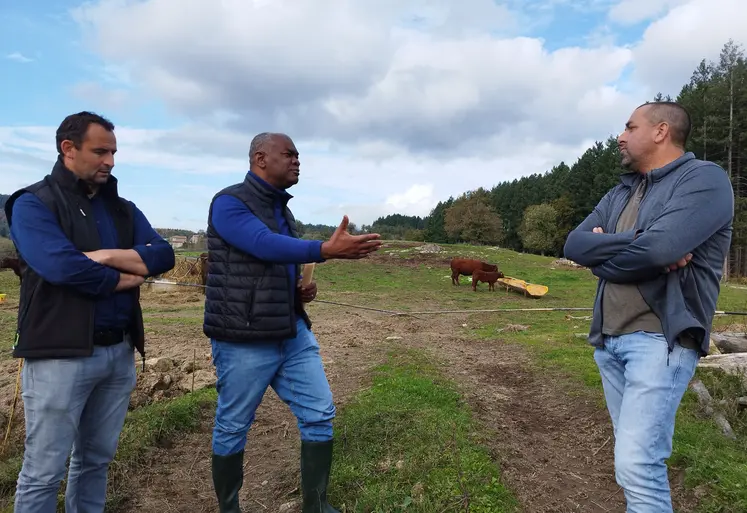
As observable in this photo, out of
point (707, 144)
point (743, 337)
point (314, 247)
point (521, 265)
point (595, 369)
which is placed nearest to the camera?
point (314, 247)

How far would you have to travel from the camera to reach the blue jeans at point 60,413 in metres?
2.38

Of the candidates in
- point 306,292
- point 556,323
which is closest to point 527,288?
point 556,323

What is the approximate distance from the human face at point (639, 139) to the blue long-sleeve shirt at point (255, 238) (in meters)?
1.65

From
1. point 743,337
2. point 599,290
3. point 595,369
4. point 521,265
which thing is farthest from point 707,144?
point 599,290

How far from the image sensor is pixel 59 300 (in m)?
2.41

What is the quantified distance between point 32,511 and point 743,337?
8.85m

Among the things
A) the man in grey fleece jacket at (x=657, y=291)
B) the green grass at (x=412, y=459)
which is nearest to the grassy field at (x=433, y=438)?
the green grass at (x=412, y=459)

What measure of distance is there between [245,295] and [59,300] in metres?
0.86

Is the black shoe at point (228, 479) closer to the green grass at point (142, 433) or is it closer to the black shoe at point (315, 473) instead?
the black shoe at point (315, 473)

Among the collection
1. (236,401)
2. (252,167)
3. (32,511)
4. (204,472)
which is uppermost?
(252,167)

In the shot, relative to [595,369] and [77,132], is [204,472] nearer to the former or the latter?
[77,132]

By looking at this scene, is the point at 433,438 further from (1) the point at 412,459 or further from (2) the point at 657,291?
(2) the point at 657,291

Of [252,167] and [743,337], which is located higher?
[252,167]

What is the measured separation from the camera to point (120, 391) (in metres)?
2.74
